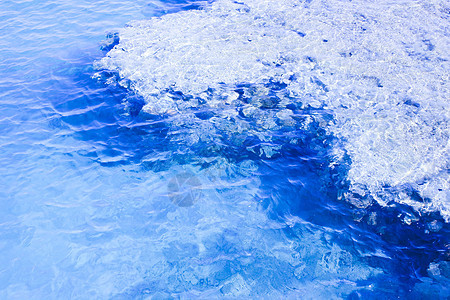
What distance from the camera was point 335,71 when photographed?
9117 mm

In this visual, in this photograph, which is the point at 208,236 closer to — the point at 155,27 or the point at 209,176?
the point at 209,176

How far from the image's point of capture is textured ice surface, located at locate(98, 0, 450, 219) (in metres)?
6.89

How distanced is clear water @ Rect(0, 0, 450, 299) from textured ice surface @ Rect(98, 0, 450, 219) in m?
0.05

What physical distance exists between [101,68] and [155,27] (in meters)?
2.79

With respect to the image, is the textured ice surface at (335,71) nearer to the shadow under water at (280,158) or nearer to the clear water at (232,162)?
the clear water at (232,162)

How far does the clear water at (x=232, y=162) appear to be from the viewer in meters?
5.68

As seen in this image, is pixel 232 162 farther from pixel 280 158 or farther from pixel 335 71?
pixel 335 71

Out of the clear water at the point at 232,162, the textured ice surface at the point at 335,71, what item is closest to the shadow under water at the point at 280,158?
the clear water at the point at 232,162

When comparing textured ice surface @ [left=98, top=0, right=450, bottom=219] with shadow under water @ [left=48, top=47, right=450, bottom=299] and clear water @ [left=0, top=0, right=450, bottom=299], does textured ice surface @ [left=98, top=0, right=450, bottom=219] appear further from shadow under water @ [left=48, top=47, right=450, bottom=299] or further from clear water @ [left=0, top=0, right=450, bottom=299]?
shadow under water @ [left=48, top=47, right=450, bottom=299]

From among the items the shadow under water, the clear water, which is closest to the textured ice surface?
the clear water

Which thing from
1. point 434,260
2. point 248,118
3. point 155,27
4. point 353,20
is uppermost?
point 353,20

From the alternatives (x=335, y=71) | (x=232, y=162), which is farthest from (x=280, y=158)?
(x=335, y=71)

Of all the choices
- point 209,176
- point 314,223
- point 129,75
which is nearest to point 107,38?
point 129,75

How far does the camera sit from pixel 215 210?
21.7 feet
